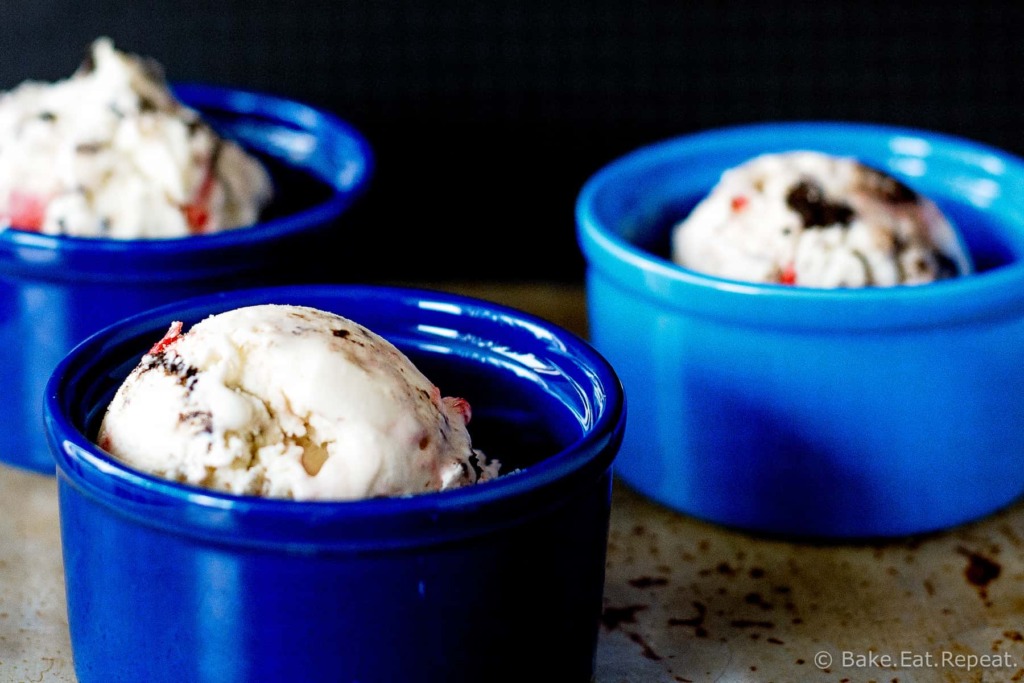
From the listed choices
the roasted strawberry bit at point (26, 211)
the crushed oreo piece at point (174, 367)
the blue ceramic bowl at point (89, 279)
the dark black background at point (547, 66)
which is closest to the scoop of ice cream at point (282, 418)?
the crushed oreo piece at point (174, 367)

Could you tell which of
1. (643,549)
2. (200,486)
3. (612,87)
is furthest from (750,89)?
(200,486)

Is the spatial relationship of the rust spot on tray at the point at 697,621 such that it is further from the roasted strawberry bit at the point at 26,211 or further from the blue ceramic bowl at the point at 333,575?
the roasted strawberry bit at the point at 26,211

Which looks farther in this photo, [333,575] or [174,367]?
[174,367]

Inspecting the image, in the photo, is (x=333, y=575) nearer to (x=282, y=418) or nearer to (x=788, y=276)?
(x=282, y=418)

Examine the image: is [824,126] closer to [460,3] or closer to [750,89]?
[750,89]

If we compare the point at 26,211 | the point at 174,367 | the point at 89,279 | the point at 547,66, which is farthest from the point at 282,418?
the point at 547,66

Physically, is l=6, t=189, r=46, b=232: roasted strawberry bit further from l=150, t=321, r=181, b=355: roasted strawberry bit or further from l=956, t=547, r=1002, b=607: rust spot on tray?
l=956, t=547, r=1002, b=607: rust spot on tray

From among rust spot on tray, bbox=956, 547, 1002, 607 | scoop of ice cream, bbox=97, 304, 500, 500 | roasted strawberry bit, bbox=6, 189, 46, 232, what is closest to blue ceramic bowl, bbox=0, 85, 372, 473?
roasted strawberry bit, bbox=6, 189, 46, 232
